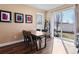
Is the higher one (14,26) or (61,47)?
(14,26)

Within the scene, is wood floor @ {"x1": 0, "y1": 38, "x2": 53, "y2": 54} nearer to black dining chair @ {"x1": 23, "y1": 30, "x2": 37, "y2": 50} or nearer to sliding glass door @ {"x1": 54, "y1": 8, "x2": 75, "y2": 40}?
black dining chair @ {"x1": 23, "y1": 30, "x2": 37, "y2": 50}

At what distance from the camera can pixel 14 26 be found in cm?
146

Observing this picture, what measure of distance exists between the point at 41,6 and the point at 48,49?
791 millimetres

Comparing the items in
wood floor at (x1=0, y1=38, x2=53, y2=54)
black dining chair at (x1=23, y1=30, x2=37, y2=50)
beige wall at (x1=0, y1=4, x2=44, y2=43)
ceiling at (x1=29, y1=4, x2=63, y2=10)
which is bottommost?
wood floor at (x1=0, y1=38, x2=53, y2=54)

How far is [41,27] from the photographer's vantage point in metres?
1.54

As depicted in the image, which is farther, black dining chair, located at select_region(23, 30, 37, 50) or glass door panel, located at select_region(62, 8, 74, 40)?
black dining chair, located at select_region(23, 30, 37, 50)

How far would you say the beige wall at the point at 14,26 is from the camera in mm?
1369

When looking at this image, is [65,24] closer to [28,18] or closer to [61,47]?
[61,47]

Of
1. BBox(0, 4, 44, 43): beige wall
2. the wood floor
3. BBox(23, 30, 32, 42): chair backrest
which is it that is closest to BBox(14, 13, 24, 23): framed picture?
BBox(0, 4, 44, 43): beige wall

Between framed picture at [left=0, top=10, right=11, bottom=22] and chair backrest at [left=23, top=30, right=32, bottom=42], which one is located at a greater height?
framed picture at [left=0, top=10, right=11, bottom=22]

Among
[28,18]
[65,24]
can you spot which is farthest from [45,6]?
[65,24]

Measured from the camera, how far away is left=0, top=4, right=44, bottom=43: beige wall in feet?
4.49

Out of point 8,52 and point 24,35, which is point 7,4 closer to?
point 24,35
